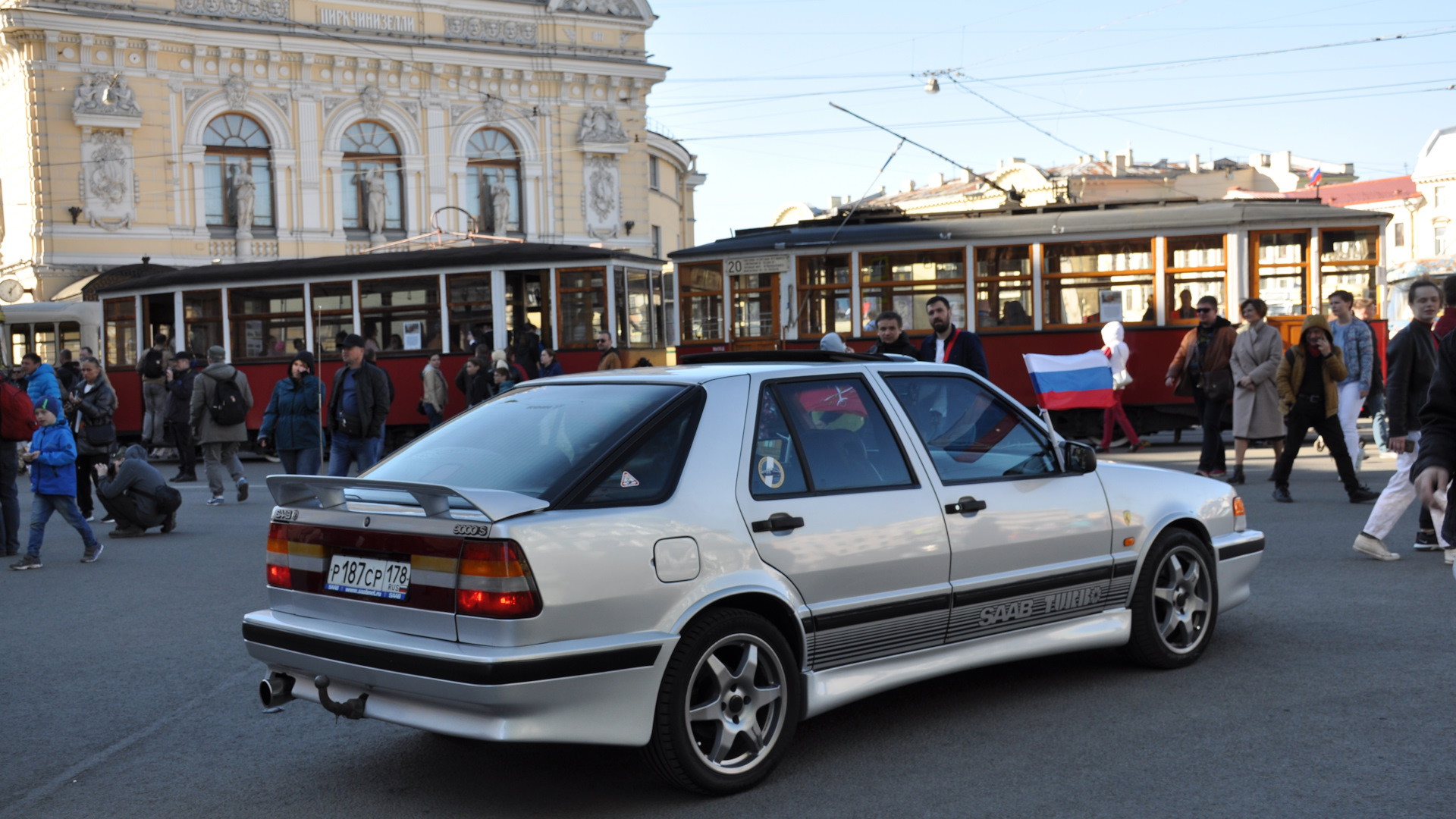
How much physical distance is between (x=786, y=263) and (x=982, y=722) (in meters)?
15.7

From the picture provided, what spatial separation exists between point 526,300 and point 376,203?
64.0 feet

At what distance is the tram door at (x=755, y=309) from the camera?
68.9ft

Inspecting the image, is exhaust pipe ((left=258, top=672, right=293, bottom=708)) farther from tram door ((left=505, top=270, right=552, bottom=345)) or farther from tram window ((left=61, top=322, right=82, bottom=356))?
tram window ((left=61, top=322, right=82, bottom=356))

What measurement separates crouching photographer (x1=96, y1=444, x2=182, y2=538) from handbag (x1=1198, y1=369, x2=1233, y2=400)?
1025 cm

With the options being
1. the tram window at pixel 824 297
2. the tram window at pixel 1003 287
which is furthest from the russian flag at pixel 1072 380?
the tram window at pixel 824 297

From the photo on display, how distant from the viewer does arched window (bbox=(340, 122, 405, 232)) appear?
40719 mm

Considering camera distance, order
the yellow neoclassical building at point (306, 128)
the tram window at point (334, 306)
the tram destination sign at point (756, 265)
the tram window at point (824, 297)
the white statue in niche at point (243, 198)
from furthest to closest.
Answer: the white statue in niche at point (243, 198) < the yellow neoclassical building at point (306, 128) < the tram window at point (334, 306) < the tram destination sign at point (756, 265) < the tram window at point (824, 297)

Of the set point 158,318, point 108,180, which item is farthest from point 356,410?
point 108,180

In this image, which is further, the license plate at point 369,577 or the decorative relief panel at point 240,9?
the decorative relief panel at point 240,9

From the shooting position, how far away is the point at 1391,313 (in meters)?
53.1

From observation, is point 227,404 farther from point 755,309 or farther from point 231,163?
point 231,163

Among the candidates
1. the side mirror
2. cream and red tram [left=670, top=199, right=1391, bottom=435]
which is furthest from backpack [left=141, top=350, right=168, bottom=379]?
the side mirror

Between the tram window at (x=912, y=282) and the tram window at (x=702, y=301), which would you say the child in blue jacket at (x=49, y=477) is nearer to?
the tram window at (x=912, y=282)

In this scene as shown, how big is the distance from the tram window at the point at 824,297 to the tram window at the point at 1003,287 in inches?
75.1
